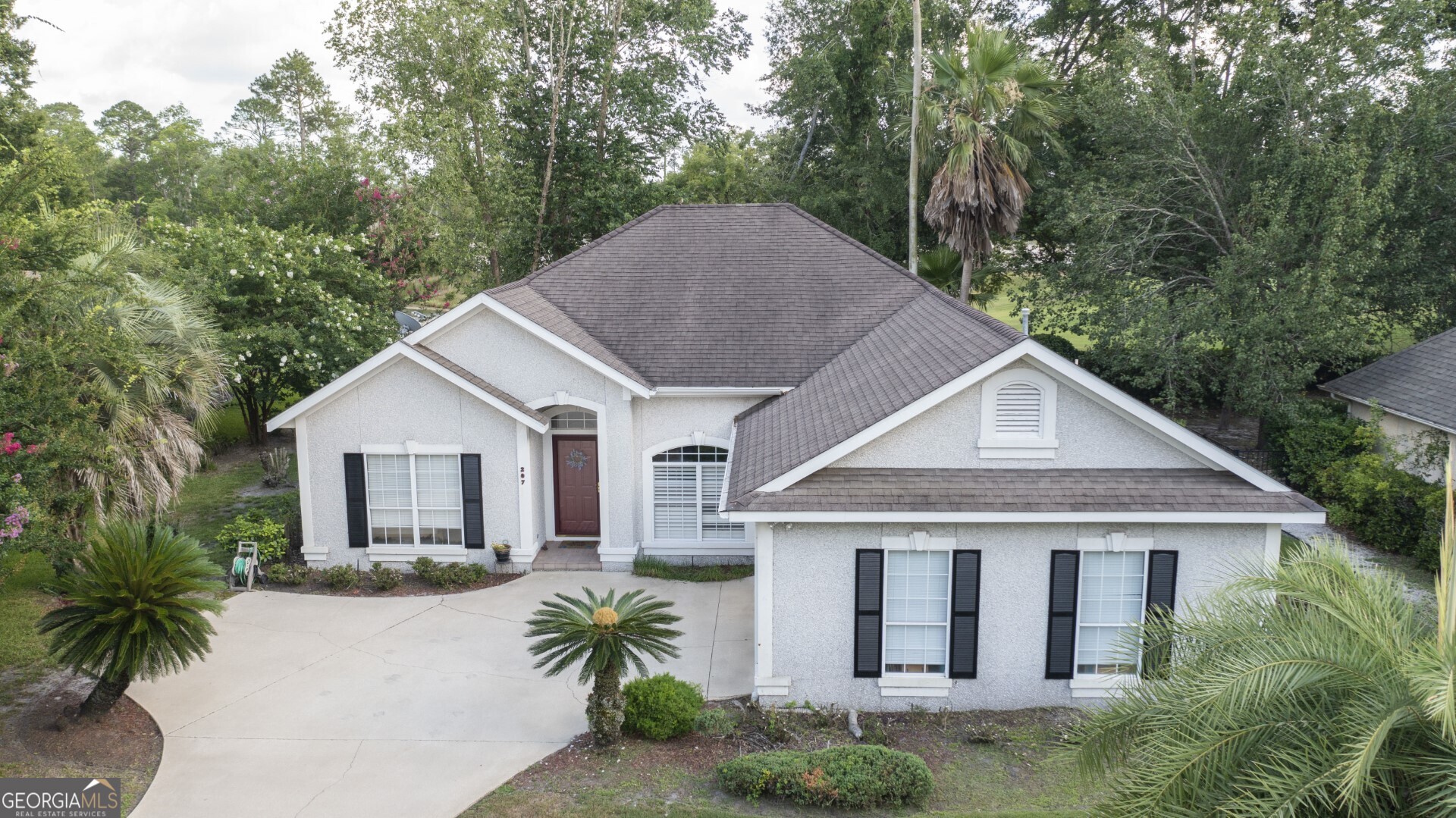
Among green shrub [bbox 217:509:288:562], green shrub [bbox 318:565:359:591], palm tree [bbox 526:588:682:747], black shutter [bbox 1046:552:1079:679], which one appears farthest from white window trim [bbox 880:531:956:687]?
green shrub [bbox 217:509:288:562]

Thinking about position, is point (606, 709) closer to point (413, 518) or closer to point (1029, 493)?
point (1029, 493)

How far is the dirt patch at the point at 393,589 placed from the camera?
15.5 meters

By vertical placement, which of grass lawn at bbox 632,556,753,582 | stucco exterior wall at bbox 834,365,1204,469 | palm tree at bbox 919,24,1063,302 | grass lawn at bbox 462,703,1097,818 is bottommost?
grass lawn at bbox 462,703,1097,818

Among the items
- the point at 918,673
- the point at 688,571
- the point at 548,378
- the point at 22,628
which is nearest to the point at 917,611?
the point at 918,673

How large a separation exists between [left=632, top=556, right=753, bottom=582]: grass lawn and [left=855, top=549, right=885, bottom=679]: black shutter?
16.2 ft

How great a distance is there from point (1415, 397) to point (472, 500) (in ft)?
58.3

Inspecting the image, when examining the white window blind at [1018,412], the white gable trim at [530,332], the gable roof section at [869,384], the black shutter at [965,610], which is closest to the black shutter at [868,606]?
the black shutter at [965,610]

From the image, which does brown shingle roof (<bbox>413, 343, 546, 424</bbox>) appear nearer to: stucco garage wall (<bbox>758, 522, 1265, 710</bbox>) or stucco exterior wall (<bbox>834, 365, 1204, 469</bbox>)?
stucco garage wall (<bbox>758, 522, 1265, 710</bbox>)

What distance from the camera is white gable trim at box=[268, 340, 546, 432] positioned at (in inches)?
603

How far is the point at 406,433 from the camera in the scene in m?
15.8

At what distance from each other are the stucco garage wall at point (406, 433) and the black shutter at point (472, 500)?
0.08 meters

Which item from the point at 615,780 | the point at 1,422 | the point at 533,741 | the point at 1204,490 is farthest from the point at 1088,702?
the point at 1,422

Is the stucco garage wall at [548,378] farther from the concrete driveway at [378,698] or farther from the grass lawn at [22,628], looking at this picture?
the grass lawn at [22,628]

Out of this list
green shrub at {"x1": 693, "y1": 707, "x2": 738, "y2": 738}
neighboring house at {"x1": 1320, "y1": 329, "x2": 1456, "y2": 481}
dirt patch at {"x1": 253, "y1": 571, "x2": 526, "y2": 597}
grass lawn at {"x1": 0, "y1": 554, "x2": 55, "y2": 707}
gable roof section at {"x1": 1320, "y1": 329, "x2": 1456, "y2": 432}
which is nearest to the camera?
green shrub at {"x1": 693, "y1": 707, "x2": 738, "y2": 738}
